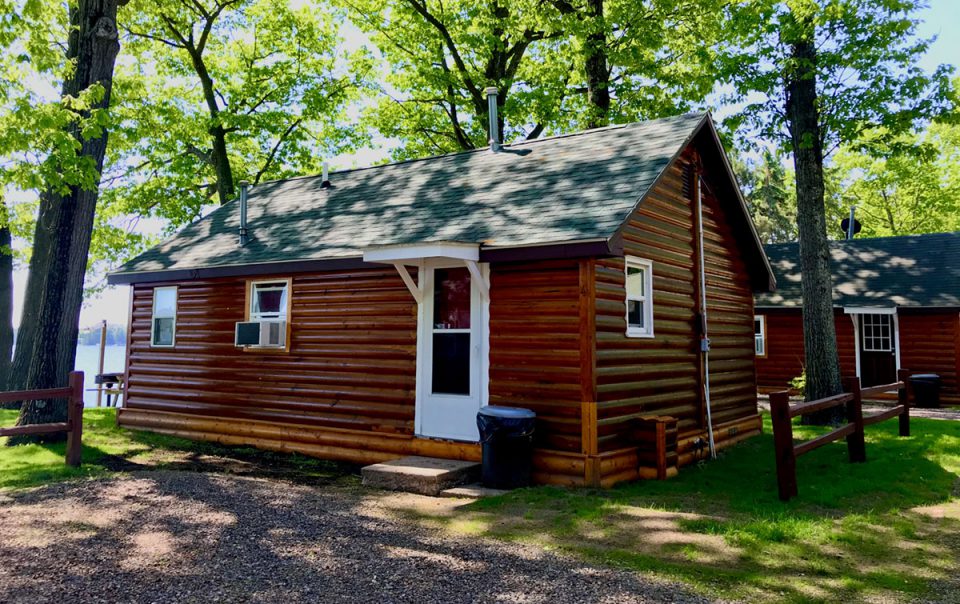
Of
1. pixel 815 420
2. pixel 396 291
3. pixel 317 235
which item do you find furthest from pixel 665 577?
pixel 815 420

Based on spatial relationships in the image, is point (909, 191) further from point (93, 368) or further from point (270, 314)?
point (93, 368)

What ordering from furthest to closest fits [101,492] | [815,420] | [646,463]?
[815,420]
[646,463]
[101,492]

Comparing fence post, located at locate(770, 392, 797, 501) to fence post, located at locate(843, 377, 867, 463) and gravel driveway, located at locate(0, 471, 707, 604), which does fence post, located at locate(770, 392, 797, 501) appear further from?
gravel driveway, located at locate(0, 471, 707, 604)

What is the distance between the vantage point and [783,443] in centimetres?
765

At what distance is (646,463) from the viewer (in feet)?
29.9

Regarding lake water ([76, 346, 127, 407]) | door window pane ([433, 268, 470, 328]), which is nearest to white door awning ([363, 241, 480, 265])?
door window pane ([433, 268, 470, 328])

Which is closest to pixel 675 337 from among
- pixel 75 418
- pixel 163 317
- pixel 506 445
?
pixel 506 445

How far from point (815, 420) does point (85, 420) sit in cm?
1488

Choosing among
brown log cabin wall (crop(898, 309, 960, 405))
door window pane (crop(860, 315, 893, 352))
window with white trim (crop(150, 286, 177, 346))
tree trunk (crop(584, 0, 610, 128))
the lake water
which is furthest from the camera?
the lake water

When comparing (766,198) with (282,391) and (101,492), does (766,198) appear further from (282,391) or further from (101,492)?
(101,492)

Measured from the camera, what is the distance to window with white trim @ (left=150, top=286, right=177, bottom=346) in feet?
42.2

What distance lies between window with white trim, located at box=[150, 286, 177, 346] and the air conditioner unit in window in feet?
7.75

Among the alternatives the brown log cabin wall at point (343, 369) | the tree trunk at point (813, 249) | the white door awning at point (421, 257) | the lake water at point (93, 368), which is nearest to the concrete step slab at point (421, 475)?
the brown log cabin wall at point (343, 369)

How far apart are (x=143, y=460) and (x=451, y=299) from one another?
5.04 m
